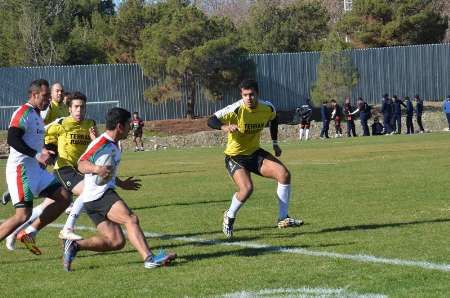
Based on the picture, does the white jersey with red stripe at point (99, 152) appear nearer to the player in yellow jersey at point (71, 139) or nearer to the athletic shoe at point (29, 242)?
the athletic shoe at point (29, 242)

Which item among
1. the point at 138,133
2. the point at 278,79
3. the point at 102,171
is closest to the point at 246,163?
the point at 102,171

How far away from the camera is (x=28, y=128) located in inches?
398

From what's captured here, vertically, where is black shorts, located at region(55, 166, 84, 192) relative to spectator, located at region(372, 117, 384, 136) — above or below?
above

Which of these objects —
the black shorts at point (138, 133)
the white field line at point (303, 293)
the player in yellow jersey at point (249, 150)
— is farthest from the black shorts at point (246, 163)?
the black shorts at point (138, 133)

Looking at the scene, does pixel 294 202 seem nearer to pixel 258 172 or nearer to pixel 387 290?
pixel 258 172

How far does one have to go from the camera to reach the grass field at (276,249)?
800 cm

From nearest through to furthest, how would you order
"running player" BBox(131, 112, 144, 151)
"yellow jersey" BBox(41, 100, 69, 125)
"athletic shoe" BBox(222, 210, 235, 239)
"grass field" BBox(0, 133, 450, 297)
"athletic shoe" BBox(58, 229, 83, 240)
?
1. "grass field" BBox(0, 133, 450, 297)
2. "athletic shoe" BBox(58, 229, 83, 240)
3. "athletic shoe" BBox(222, 210, 235, 239)
4. "yellow jersey" BBox(41, 100, 69, 125)
5. "running player" BBox(131, 112, 144, 151)

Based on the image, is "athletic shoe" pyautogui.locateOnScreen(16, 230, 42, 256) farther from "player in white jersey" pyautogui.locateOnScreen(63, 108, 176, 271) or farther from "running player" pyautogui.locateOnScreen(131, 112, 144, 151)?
"running player" pyautogui.locateOnScreen(131, 112, 144, 151)

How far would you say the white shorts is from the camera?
1006 centimetres

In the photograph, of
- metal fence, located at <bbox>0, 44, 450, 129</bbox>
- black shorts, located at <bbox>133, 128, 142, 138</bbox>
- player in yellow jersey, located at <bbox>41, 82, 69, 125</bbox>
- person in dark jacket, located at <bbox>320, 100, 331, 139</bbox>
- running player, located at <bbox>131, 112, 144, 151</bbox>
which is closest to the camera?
player in yellow jersey, located at <bbox>41, 82, 69, 125</bbox>

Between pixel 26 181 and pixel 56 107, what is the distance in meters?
4.20

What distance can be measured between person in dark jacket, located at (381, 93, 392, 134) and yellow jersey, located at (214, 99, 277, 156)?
108 feet

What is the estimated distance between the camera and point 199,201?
16.5 meters

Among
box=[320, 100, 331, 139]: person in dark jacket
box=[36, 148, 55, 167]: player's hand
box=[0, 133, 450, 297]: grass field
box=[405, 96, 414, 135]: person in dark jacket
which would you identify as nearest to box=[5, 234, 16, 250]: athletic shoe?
box=[0, 133, 450, 297]: grass field
